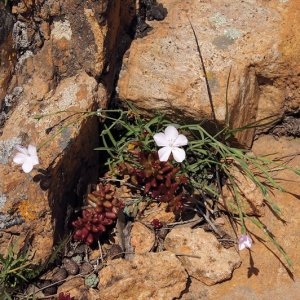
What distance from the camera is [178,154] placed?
11.7 feet

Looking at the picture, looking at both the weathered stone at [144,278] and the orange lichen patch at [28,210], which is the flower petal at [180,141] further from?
the orange lichen patch at [28,210]

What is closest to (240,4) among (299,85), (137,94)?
(299,85)

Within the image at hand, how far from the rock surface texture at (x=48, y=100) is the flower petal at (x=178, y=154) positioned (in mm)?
606

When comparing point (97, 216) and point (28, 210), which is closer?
point (28, 210)

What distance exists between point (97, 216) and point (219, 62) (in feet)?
4.18

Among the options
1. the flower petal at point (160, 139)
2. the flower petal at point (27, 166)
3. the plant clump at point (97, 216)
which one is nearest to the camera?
the flower petal at point (27, 166)

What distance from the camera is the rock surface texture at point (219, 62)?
392 cm

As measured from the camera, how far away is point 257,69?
13.2 feet

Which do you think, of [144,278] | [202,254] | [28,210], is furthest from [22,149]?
[202,254]

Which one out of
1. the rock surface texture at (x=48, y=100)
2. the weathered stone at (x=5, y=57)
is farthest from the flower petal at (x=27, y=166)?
the weathered stone at (x=5, y=57)

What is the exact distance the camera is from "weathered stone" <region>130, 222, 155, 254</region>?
12.5 ft

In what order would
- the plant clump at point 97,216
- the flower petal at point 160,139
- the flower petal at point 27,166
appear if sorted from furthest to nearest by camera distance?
the plant clump at point 97,216
the flower petal at point 160,139
the flower petal at point 27,166

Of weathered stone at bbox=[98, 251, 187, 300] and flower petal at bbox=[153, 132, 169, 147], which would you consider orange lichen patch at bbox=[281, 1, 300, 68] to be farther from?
weathered stone at bbox=[98, 251, 187, 300]

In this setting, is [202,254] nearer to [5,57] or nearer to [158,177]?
[158,177]
